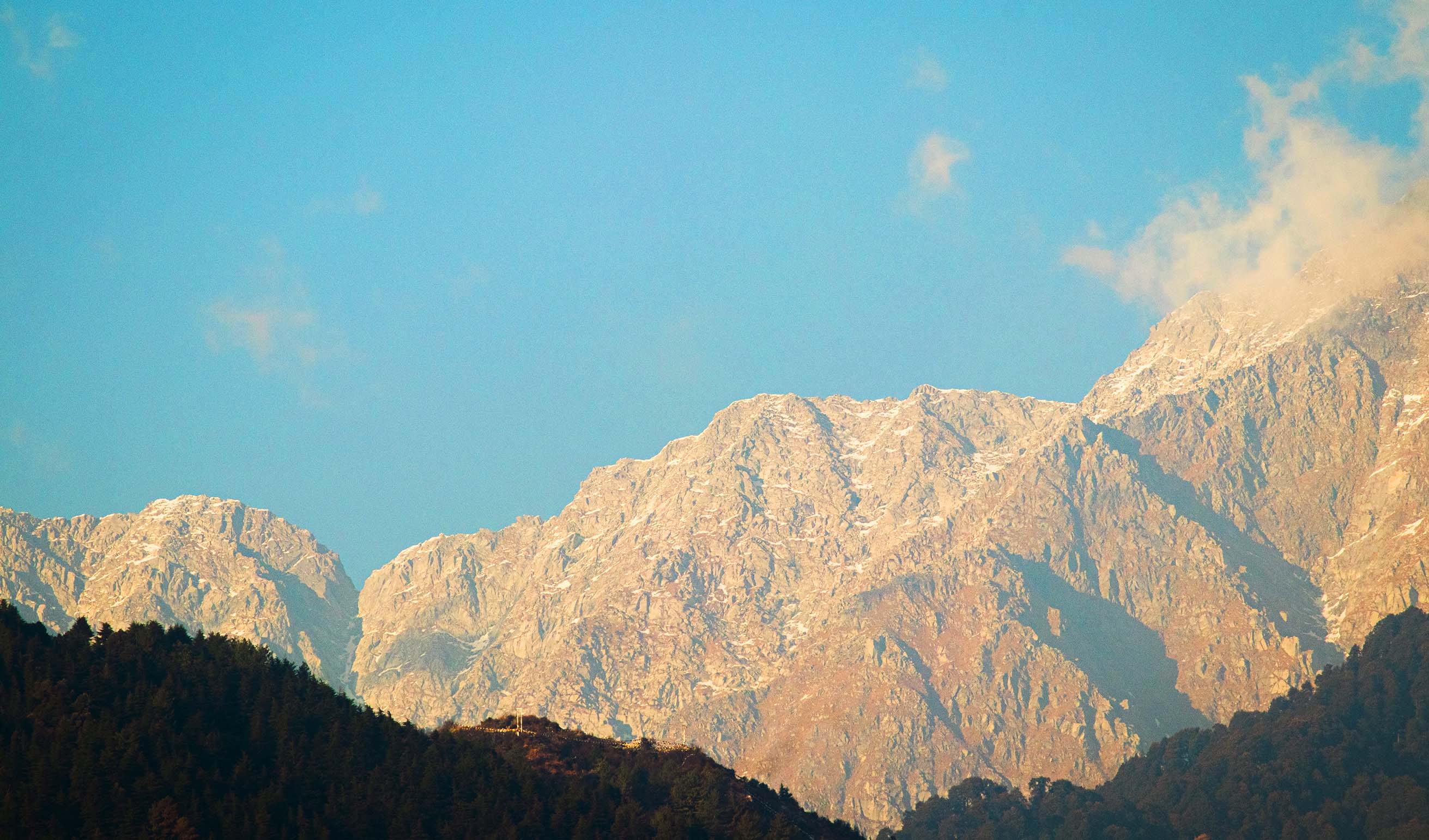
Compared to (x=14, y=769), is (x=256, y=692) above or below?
above

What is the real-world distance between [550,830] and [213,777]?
135 ft

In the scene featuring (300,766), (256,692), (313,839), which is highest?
(256,692)

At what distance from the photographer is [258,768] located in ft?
522

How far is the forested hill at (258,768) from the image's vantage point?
141m

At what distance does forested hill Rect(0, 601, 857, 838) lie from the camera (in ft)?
462

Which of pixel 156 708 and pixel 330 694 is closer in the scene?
pixel 156 708

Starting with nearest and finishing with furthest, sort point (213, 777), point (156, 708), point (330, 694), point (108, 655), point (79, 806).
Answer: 1. point (79, 806)
2. point (213, 777)
3. point (156, 708)
4. point (108, 655)
5. point (330, 694)

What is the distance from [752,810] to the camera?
17588 centimetres

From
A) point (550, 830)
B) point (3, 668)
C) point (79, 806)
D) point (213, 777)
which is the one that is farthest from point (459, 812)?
point (3, 668)

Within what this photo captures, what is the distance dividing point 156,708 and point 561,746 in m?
61.0

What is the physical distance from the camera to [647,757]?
641ft

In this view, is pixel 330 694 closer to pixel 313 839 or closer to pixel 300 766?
pixel 300 766

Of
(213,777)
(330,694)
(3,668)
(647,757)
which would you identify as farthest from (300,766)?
(647,757)

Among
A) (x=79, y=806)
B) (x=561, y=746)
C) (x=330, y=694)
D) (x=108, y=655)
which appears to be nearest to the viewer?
(x=79, y=806)
